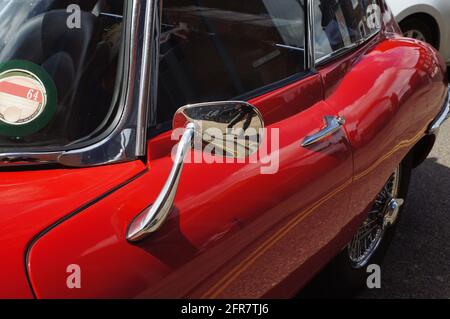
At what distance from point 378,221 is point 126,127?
1793mm

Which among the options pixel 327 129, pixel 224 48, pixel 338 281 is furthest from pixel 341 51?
pixel 338 281

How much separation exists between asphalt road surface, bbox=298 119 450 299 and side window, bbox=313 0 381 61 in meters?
1.01

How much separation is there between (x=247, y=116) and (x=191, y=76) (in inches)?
12.9

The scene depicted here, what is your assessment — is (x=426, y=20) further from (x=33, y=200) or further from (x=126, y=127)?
(x=33, y=200)

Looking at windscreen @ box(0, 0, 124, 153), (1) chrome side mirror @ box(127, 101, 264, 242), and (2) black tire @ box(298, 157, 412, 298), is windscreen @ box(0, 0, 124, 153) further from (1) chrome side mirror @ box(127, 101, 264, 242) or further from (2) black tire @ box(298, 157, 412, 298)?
(2) black tire @ box(298, 157, 412, 298)

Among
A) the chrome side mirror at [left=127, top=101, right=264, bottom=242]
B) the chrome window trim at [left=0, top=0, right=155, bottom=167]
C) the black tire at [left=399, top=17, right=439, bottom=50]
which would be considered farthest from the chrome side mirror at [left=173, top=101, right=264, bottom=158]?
the black tire at [left=399, top=17, right=439, bottom=50]

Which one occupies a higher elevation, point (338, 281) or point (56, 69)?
point (56, 69)

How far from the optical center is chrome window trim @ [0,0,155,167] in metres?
1.41

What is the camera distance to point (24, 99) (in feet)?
4.75

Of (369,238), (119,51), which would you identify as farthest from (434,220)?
(119,51)

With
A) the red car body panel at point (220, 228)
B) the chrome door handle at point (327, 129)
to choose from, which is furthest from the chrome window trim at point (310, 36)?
the chrome door handle at point (327, 129)

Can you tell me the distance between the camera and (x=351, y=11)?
264 cm

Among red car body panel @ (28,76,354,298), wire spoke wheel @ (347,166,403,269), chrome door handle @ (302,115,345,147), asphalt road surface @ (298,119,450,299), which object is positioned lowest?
asphalt road surface @ (298,119,450,299)

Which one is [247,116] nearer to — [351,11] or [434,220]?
[351,11]
